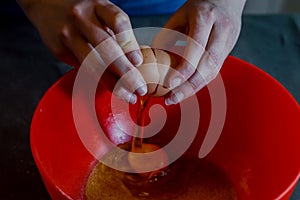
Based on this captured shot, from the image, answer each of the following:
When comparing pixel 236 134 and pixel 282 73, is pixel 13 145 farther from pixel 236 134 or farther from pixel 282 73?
pixel 282 73

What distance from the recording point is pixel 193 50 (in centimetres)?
69

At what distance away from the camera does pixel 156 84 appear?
697 millimetres

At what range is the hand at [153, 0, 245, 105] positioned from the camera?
0.69m

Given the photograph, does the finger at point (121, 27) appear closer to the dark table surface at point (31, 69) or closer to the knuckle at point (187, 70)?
the knuckle at point (187, 70)

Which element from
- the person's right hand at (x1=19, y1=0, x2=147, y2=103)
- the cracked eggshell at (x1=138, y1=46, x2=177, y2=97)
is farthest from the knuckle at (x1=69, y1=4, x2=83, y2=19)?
the cracked eggshell at (x1=138, y1=46, x2=177, y2=97)

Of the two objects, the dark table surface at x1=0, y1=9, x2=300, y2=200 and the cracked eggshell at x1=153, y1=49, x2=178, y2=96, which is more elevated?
the cracked eggshell at x1=153, y1=49, x2=178, y2=96

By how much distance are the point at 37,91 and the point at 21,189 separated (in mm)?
237

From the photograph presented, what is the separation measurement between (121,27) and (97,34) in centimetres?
3

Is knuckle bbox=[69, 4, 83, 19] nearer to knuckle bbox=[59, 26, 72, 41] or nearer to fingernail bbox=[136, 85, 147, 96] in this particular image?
knuckle bbox=[59, 26, 72, 41]

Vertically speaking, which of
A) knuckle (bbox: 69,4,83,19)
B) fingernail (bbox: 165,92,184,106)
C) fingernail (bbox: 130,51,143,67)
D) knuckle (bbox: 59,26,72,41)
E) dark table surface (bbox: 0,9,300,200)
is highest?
knuckle (bbox: 69,4,83,19)

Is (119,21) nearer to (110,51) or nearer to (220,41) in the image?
(110,51)

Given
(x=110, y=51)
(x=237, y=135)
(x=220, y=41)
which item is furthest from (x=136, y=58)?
(x=237, y=135)

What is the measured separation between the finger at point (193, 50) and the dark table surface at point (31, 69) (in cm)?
27

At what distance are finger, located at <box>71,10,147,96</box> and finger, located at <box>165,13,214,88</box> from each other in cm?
5
